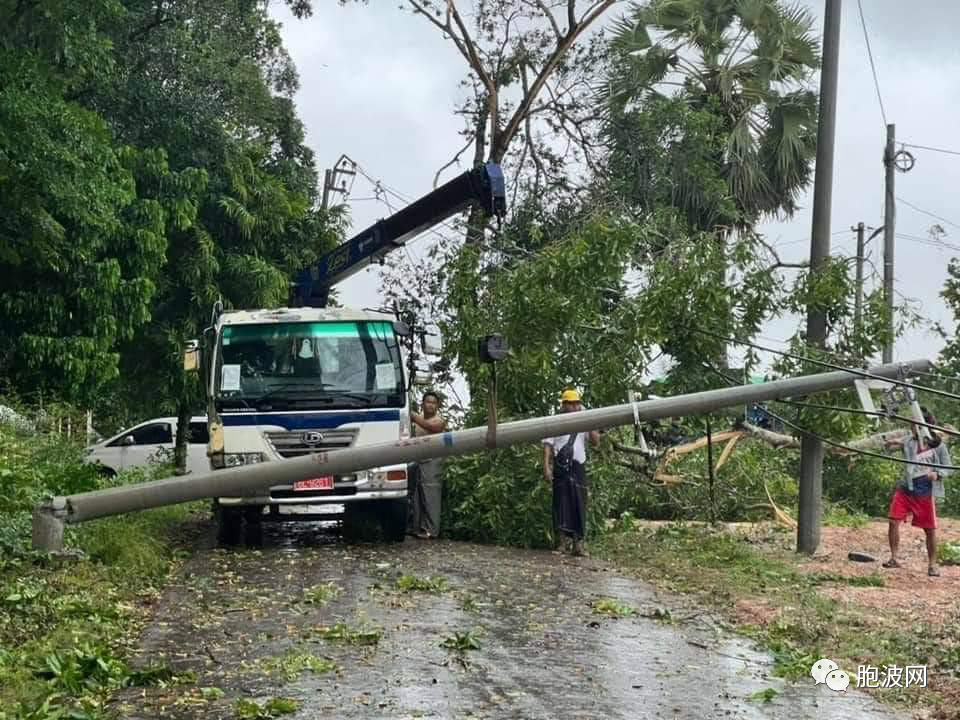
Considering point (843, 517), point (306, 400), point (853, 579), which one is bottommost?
point (853, 579)

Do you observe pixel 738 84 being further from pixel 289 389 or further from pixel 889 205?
pixel 289 389

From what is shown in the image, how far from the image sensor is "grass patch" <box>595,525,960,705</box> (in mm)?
9578

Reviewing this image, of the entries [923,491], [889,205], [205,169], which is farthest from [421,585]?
[889,205]

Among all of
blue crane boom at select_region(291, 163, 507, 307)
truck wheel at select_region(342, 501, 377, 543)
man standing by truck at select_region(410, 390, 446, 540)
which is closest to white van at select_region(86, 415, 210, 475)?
blue crane boom at select_region(291, 163, 507, 307)

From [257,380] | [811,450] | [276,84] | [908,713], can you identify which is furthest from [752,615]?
[276,84]

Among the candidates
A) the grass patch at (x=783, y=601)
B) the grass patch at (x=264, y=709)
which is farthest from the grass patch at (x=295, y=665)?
the grass patch at (x=783, y=601)

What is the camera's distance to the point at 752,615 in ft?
37.4

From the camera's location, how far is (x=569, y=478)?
15117mm

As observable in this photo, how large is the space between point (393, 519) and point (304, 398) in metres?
1.72

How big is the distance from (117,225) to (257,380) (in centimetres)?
631

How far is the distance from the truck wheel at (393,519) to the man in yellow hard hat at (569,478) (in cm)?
161

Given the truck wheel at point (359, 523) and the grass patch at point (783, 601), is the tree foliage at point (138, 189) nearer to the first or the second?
the truck wheel at point (359, 523)

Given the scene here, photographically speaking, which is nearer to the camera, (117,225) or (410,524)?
(410,524)

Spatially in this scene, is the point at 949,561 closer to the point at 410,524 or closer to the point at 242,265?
the point at 410,524
